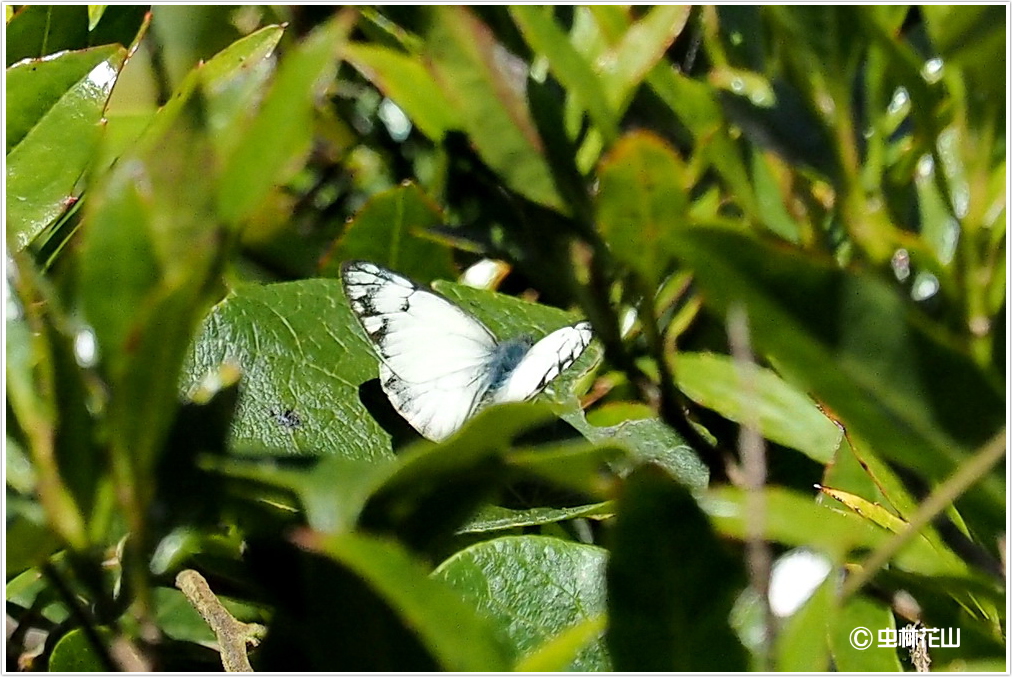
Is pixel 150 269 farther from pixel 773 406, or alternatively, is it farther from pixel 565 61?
pixel 773 406

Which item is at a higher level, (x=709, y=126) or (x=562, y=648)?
(x=709, y=126)

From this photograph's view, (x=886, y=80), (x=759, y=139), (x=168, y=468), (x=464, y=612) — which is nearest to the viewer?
(x=464, y=612)

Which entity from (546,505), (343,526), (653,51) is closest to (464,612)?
(343,526)

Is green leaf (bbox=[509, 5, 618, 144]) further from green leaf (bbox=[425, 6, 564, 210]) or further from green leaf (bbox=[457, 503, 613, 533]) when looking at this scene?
green leaf (bbox=[457, 503, 613, 533])

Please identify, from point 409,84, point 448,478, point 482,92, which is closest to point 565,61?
point 482,92

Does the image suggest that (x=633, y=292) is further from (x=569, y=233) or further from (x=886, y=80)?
(x=886, y=80)

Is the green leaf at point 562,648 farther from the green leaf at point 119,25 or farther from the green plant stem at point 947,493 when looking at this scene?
the green leaf at point 119,25
